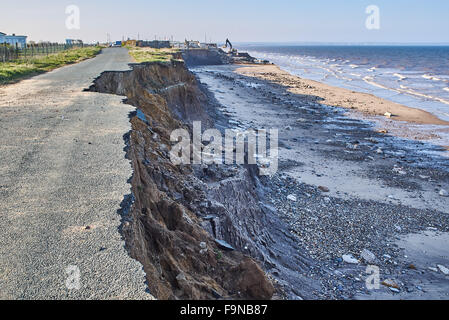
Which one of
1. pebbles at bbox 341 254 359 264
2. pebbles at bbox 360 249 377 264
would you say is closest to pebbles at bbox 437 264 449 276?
pebbles at bbox 360 249 377 264

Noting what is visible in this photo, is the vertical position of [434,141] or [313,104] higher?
[313,104]

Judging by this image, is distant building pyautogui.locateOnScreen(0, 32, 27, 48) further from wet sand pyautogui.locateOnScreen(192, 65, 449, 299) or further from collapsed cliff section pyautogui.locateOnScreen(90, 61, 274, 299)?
collapsed cliff section pyautogui.locateOnScreen(90, 61, 274, 299)

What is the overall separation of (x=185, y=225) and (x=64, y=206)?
2010 mm

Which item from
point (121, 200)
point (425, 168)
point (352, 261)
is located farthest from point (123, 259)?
point (425, 168)

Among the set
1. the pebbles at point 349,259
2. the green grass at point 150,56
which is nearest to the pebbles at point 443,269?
the pebbles at point 349,259

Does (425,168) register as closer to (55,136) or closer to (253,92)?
(55,136)

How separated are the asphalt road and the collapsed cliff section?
1.00ft

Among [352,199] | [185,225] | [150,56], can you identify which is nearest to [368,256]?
[352,199]

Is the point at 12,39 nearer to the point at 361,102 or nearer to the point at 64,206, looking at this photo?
the point at 361,102

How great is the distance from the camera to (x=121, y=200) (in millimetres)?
5250

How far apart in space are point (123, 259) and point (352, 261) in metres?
6.87

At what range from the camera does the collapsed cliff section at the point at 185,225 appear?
4.82 m

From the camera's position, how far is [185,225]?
639 centimetres

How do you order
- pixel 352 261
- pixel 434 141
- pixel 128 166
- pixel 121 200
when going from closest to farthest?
pixel 121 200, pixel 128 166, pixel 352 261, pixel 434 141
